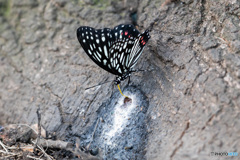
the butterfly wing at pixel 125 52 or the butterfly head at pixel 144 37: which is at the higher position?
the butterfly head at pixel 144 37

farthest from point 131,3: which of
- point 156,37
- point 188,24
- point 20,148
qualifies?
point 20,148

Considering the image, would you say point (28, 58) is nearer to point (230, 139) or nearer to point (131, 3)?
point (131, 3)

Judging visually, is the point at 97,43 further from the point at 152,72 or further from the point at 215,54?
the point at 215,54

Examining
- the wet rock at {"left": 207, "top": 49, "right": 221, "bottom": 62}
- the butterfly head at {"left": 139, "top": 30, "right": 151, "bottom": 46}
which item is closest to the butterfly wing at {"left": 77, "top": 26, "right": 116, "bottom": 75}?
the butterfly head at {"left": 139, "top": 30, "right": 151, "bottom": 46}

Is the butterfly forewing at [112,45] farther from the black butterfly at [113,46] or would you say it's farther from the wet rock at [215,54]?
the wet rock at [215,54]

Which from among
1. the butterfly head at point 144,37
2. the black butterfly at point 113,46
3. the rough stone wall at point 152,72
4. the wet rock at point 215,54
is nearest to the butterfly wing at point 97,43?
the black butterfly at point 113,46

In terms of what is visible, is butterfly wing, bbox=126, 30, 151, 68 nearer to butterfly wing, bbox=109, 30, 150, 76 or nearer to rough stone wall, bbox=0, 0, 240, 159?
butterfly wing, bbox=109, 30, 150, 76

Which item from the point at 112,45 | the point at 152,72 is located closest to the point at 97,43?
the point at 112,45
